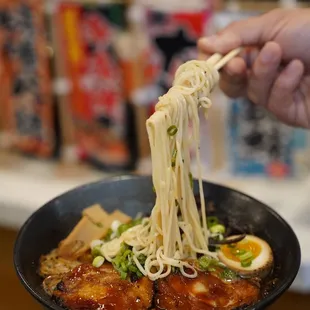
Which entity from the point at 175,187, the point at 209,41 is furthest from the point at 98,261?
the point at 209,41

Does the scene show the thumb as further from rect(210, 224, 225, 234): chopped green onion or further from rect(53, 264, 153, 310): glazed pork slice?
rect(53, 264, 153, 310): glazed pork slice

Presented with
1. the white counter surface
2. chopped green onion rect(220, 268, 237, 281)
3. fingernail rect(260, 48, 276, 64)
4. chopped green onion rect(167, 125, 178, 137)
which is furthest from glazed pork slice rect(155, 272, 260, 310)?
the white counter surface

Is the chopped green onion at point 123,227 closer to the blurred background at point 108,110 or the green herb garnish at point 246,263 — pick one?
the green herb garnish at point 246,263

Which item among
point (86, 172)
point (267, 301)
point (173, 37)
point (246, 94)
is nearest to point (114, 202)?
point (267, 301)

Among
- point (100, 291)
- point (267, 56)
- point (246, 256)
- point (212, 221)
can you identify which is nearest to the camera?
point (100, 291)

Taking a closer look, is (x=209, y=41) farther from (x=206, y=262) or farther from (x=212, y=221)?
(x=206, y=262)

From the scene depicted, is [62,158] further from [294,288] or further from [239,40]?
[239,40]
